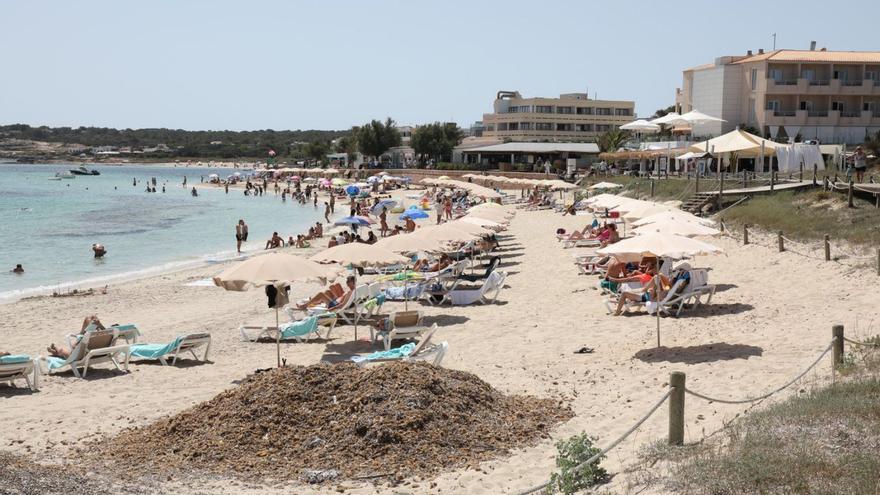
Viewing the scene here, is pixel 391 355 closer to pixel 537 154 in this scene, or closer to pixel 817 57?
pixel 817 57

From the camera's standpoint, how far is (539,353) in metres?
11.8

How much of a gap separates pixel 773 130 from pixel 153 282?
3639 centimetres

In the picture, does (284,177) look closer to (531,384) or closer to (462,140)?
(462,140)

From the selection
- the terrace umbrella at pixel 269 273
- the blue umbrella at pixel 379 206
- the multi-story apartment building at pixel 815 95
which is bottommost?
the blue umbrella at pixel 379 206

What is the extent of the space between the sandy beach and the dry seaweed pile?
299mm

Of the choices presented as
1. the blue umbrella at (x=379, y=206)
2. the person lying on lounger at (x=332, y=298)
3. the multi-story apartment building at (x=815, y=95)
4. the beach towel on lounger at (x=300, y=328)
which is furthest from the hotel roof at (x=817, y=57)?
the beach towel on lounger at (x=300, y=328)

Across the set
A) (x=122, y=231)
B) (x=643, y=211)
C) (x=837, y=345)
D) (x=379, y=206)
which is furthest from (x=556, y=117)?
(x=837, y=345)

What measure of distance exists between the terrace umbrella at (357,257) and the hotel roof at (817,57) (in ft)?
130

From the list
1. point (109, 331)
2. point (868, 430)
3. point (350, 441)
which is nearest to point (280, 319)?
point (109, 331)

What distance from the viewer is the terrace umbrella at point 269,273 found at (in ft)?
38.2

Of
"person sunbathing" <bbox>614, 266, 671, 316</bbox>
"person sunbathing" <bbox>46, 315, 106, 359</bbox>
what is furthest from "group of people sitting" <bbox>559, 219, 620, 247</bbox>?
"person sunbathing" <bbox>46, 315, 106, 359</bbox>

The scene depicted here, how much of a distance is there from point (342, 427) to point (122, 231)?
39310 mm

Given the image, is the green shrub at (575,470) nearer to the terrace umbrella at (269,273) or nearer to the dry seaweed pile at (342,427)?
the dry seaweed pile at (342,427)

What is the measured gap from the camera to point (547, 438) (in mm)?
8055
